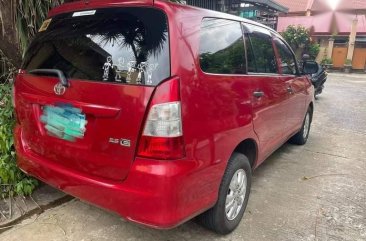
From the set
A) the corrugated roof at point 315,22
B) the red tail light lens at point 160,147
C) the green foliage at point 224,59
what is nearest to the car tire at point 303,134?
the green foliage at point 224,59

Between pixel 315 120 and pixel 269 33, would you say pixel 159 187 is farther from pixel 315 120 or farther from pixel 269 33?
pixel 315 120

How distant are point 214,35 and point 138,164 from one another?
111cm

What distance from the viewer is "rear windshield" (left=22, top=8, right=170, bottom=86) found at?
2.09 meters

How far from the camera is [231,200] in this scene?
2842 millimetres

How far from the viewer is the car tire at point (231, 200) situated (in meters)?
2.63

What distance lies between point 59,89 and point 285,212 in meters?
2.33

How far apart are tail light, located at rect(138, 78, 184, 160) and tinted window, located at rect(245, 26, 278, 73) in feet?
3.90

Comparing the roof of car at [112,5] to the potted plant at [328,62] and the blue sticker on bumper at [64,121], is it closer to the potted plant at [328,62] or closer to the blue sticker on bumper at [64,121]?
the blue sticker on bumper at [64,121]

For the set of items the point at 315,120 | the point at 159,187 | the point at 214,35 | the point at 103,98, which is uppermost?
the point at 214,35

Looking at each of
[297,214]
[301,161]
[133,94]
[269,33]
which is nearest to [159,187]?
[133,94]

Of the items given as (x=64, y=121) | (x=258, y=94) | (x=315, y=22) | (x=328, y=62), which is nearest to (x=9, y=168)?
(x=64, y=121)

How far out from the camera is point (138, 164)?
6.85 ft

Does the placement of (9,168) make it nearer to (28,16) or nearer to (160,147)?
(28,16)

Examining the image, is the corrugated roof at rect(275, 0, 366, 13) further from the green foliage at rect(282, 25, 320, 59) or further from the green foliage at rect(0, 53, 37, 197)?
the green foliage at rect(0, 53, 37, 197)
